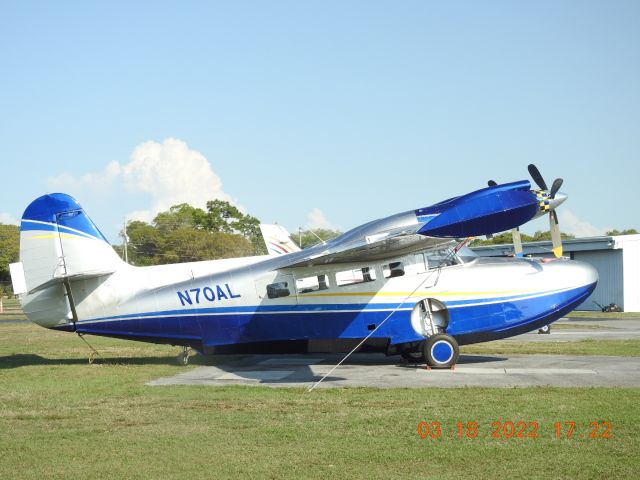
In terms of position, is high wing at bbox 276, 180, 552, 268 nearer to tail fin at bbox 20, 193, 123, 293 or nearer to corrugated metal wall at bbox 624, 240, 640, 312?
tail fin at bbox 20, 193, 123, 293

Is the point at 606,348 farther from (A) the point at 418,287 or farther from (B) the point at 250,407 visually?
(B) the point at 250,407

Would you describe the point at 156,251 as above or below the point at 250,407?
below

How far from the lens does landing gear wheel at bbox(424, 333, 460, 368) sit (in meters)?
16.1

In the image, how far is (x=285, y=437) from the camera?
31.3 feet

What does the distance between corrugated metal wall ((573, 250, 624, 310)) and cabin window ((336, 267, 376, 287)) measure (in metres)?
41.4

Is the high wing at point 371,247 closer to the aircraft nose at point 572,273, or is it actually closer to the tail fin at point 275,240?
the aircraft nose at point 572,273

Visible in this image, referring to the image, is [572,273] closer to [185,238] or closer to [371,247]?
[371,247]

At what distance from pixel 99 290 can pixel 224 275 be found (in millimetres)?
3283

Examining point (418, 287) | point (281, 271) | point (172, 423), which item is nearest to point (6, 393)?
point (172, 423)

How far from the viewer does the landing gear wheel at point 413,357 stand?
679 inches

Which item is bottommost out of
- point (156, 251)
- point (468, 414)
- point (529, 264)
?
point (156, 251)

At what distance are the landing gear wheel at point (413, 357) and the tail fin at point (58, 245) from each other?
7.81 m

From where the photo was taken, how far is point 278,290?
54.2 feet

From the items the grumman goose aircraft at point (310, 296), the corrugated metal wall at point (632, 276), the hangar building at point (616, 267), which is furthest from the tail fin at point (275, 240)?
the corrugated metal wall at point (632, 276)
